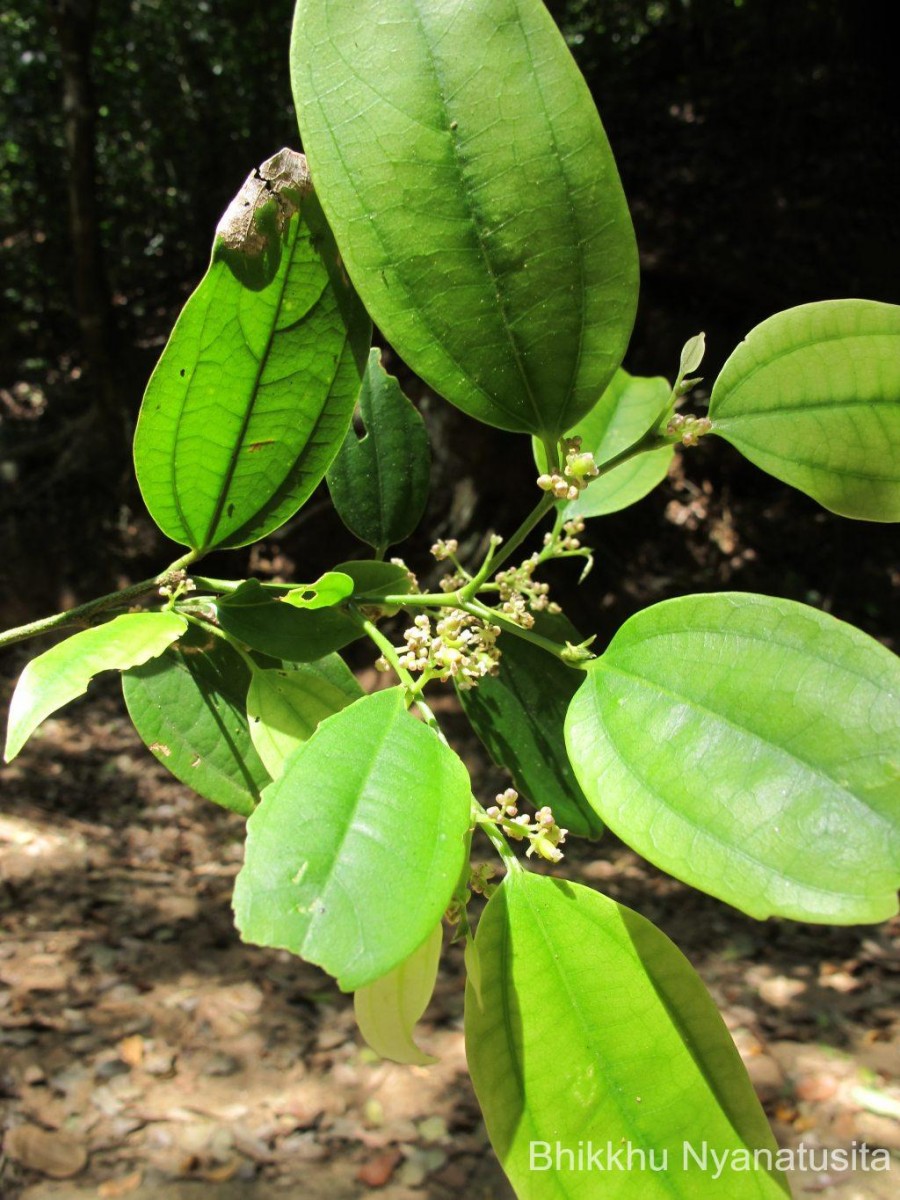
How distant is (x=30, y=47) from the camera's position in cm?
342

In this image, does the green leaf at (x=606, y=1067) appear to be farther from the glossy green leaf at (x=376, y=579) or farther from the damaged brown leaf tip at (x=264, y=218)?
the damaged brown leaf tip at (x=264, y=218)

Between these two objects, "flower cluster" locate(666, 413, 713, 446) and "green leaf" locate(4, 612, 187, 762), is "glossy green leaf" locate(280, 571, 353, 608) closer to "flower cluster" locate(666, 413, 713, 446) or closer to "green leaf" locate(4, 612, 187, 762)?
"green leaf" locate(4, 612, 187, 762)

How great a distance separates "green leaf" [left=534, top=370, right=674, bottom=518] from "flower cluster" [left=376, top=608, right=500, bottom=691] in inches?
7.0

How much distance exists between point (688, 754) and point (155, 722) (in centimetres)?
33

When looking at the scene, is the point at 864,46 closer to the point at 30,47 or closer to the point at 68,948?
the point at 30,47

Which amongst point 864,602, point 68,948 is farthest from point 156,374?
point 864,602

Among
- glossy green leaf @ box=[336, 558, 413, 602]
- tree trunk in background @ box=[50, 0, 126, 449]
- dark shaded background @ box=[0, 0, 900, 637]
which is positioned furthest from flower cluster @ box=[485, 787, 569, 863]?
tree trunk in background @ box=[50, 0, 126, 449]

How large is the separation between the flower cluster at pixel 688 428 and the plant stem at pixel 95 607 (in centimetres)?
27

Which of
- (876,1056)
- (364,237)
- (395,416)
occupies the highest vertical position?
(364,237)

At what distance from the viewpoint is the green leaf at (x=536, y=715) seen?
64 cm

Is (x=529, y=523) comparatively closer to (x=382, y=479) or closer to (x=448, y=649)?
(x=448, y=649)

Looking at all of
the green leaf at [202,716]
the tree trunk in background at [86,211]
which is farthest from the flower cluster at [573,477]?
the tree trunk in background at [86,211]

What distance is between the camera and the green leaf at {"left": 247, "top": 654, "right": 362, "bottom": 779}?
525mm

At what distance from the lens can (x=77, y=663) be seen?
0.43 metres
